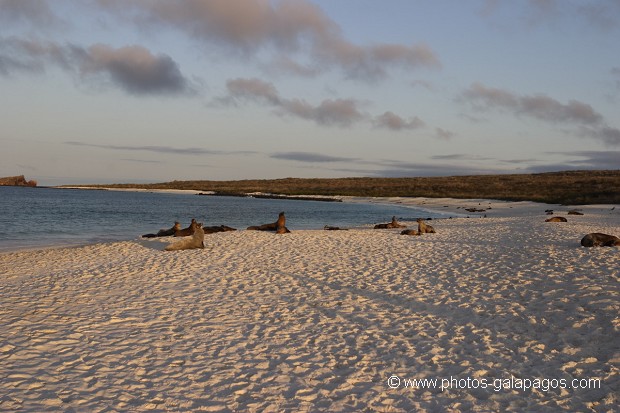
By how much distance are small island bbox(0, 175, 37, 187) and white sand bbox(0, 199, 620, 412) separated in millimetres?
199902

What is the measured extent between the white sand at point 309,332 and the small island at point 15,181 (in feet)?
656

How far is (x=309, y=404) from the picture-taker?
6.04m

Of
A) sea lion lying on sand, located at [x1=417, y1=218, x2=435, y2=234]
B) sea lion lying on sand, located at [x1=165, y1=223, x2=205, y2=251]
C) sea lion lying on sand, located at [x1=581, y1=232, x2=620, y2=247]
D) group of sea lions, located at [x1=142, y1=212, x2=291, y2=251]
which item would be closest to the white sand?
sea lion lying on sand, located at [x1=581, y1=232, x2=620, y2=247]

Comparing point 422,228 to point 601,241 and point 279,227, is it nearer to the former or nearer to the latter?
point 279,227

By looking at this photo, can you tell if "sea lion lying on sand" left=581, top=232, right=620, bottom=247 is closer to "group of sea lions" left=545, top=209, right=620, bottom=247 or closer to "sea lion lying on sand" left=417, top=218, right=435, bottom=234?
"group of sea lions" left=545, top=209, right=620, bottom=247

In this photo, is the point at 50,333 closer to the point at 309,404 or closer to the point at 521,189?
the point at 309,404

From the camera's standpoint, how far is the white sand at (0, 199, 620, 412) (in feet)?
20.6

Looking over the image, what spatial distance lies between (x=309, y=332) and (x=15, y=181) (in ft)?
694

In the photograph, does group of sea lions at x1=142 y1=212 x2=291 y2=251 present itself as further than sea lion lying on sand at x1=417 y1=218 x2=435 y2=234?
No

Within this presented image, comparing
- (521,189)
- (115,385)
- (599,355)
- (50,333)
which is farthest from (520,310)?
(521,189)

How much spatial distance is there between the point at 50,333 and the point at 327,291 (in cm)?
601

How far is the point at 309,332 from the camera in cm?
888

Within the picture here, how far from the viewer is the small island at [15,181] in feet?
616

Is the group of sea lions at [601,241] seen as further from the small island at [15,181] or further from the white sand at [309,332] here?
the small island at [15,181]
